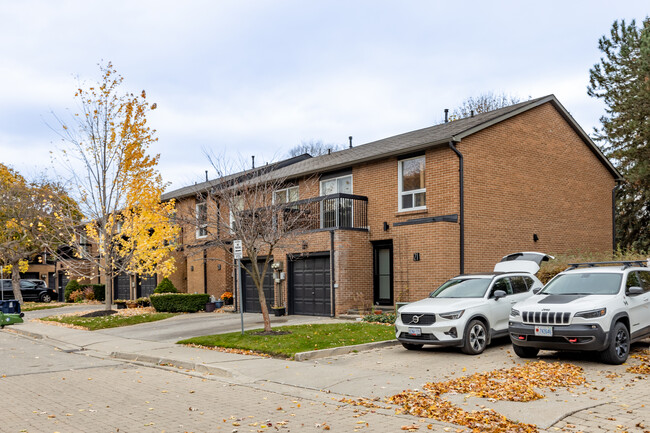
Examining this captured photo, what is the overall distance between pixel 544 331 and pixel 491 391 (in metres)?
2.55

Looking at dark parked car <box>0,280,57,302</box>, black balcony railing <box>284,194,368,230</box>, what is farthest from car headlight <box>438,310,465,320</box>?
dark parked car <box>0,280,57,302</box>

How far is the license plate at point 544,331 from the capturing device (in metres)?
10.0

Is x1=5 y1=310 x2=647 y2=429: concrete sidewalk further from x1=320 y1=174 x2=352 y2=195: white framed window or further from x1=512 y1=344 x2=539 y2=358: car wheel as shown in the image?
x1=320 y1=174 x2=352 y2=195: white framed window

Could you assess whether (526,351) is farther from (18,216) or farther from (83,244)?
(18,216)

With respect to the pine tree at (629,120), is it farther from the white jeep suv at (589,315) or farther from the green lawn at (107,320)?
the green lawn at (107,320)

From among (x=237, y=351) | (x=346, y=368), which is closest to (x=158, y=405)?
(x=346, y=368)

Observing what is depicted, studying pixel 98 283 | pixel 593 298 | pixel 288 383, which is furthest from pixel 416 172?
pixel 98 283

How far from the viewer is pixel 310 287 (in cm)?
2095

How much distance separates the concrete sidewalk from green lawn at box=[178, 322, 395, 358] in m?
0.47

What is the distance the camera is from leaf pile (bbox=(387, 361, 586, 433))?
6.64 meters

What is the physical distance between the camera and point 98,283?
3794 centimetres

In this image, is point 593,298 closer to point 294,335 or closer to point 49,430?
point 294,335

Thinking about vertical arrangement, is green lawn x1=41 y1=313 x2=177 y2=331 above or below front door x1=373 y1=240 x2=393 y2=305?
below

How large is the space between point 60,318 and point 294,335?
486 inches
